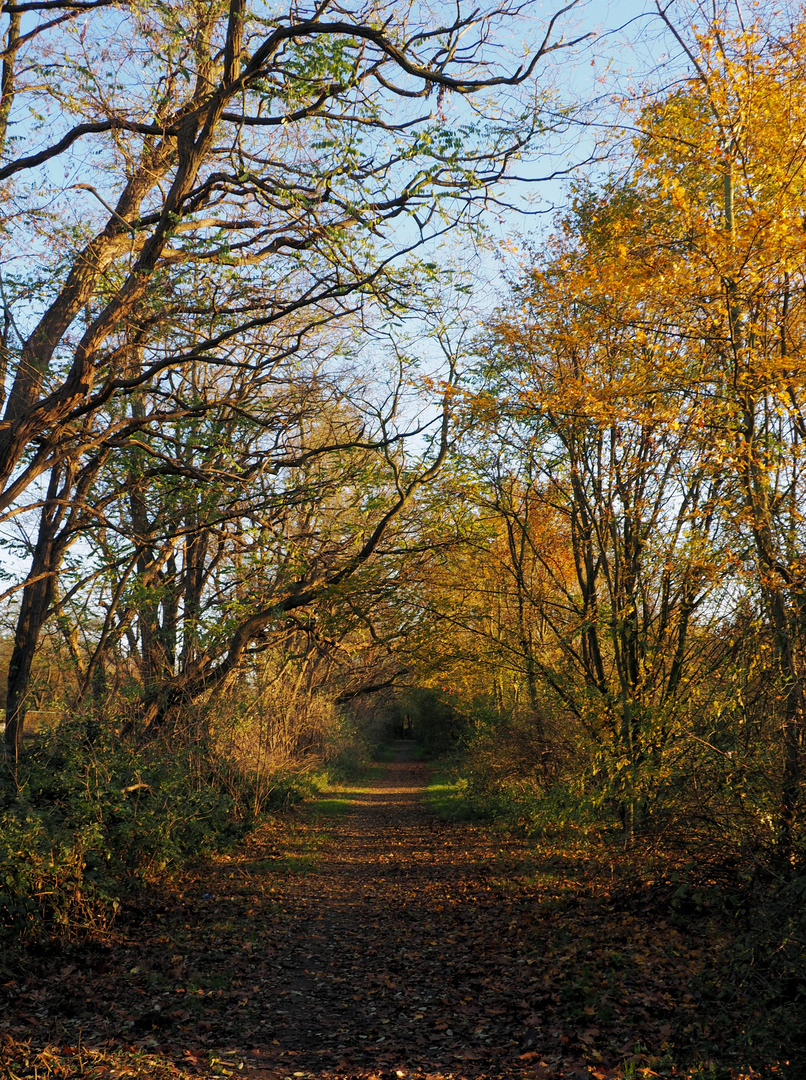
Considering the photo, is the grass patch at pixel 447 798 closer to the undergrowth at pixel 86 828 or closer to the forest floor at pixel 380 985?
the forest floor at pixel 380 985

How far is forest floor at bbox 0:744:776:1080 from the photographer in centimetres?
489

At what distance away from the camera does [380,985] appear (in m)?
6.73

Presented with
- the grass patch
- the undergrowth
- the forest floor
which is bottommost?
the grass patch

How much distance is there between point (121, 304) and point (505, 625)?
7631 millimetres

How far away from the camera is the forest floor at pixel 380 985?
4887 mm

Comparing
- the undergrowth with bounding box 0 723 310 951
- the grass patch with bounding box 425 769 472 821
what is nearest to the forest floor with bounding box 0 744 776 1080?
the undergrowth with bounding box 0 723 310 951

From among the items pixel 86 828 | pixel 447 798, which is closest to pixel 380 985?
pixel 86 828

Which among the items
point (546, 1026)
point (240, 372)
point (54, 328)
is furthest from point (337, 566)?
point (546, 1026)

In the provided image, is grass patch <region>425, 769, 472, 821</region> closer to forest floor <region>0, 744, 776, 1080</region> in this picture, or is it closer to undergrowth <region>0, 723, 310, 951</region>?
forest floor <region>0, 744, 776, 1080</region>

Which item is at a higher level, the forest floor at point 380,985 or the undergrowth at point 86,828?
the undergrowth at point 86,828

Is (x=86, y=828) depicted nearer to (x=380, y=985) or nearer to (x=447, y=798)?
(x=380, y=985)

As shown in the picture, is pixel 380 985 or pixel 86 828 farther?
pixel 86 828

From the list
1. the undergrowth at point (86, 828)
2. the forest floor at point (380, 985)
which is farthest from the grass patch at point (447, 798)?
the undergrowth at point (86, 828)

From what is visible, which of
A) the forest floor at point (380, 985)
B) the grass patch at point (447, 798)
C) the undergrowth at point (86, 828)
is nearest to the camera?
the forest floor at point (380, 985)
